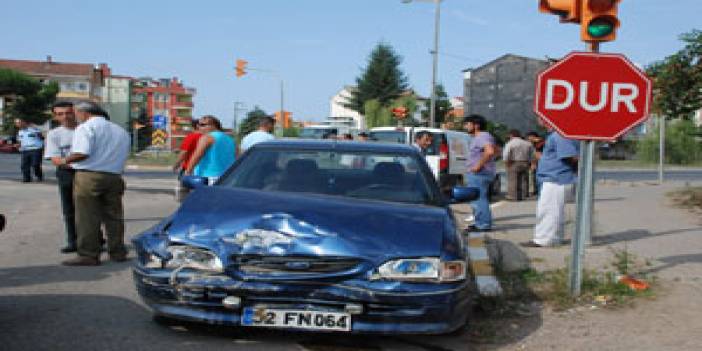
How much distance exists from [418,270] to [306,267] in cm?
67

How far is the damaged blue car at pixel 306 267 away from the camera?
174 inches

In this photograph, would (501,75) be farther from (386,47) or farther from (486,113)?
(386,47)

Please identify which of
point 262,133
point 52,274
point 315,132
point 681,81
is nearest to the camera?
point 52,274

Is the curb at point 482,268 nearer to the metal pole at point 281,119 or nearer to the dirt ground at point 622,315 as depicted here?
the dirt ground at point 622,315

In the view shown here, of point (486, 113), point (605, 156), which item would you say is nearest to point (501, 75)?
point (486, 113)

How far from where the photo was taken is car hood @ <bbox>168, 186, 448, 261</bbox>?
4.48 metres

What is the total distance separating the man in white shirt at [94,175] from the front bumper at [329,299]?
9.76ft

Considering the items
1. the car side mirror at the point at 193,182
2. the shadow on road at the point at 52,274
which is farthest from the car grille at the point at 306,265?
the shadow on road at the point at 52,274

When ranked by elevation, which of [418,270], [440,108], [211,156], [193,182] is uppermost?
[440,108]

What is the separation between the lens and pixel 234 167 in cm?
605

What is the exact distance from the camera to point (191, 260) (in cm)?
457

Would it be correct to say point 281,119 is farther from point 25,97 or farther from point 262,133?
point 25,97

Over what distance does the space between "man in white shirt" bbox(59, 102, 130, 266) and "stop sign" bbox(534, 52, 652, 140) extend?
13.5ft

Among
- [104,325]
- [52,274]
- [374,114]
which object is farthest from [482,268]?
[374,114]
